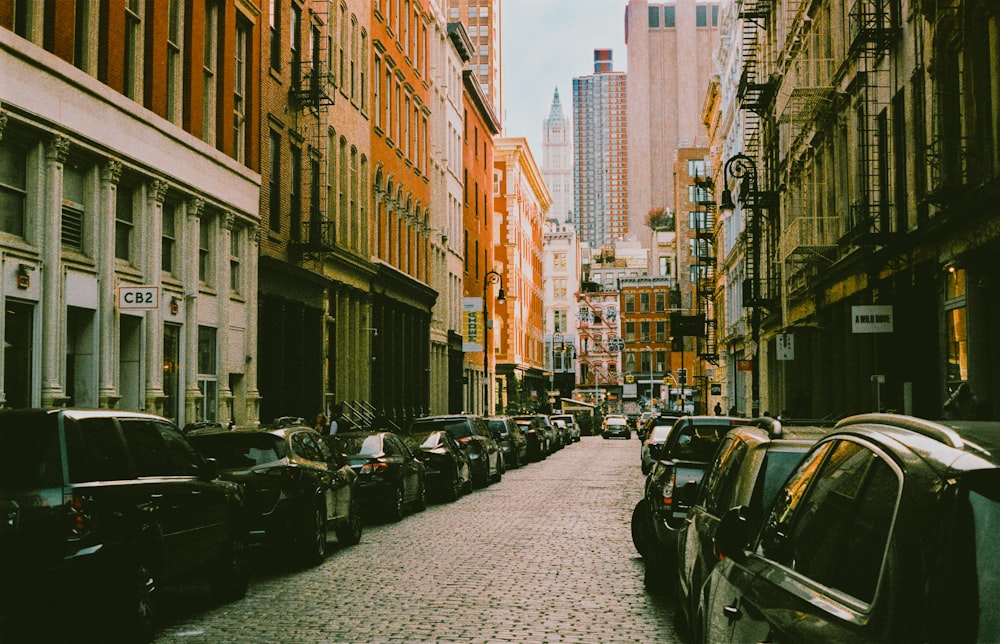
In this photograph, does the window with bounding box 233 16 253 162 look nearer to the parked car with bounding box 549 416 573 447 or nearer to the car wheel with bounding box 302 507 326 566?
the car wheel with bounding box 302 507 326 566

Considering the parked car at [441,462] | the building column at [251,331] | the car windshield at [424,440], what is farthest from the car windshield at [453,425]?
the building column at [251,331]

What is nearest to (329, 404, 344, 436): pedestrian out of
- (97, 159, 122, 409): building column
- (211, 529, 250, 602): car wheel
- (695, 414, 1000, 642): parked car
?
(97, 159, 122, 409): building column

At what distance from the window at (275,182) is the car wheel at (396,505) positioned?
1398 cm

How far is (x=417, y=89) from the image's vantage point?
53.7 metres

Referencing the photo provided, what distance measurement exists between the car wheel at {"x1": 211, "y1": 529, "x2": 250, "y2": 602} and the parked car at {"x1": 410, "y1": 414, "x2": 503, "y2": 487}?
51.5 ft

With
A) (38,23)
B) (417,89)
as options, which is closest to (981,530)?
(38,23)

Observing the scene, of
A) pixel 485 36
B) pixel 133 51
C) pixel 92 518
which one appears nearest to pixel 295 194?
pixel 133 51

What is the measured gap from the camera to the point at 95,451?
9094mm

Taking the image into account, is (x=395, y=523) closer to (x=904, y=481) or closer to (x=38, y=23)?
(x=38, y=23)

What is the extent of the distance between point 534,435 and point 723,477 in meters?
36.2

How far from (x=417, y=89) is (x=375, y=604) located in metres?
44.3

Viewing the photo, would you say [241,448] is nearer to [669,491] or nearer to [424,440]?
[669,491]

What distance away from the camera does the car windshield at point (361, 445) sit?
1988 centimetres

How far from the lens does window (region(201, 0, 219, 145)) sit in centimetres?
2745
